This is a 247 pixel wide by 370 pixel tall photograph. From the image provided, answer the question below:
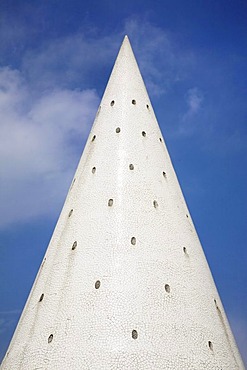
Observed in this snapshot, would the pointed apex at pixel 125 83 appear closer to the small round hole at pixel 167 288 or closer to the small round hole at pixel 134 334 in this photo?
the small round hole at pixel 167 288

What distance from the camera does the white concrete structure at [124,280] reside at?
12.2m

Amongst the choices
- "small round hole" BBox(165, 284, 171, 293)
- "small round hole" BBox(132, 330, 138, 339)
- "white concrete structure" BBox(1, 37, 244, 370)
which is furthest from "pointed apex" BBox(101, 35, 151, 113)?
"small round hole" BBox(132, 330, 138, 339)

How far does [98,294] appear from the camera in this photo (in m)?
13.2

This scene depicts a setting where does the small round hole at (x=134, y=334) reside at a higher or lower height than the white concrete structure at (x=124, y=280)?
lower

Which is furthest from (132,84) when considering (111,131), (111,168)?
(111,168)

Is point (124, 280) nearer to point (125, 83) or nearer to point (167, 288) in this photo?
point (167, 288)

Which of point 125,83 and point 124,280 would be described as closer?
point 124,280

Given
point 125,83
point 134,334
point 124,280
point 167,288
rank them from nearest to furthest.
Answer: point 134,334
point 124,280
point 167,288
point 125,83

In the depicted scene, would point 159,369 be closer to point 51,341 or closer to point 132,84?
point 51,341

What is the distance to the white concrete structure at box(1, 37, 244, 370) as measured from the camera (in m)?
12.2

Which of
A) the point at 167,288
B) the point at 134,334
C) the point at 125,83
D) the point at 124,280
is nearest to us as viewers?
the point at 134,334

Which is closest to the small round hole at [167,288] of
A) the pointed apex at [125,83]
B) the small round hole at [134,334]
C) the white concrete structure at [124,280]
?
the white concrete structure at [124,280]

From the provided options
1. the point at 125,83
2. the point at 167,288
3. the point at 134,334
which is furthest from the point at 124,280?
the point at 125,83

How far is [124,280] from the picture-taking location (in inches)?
527
